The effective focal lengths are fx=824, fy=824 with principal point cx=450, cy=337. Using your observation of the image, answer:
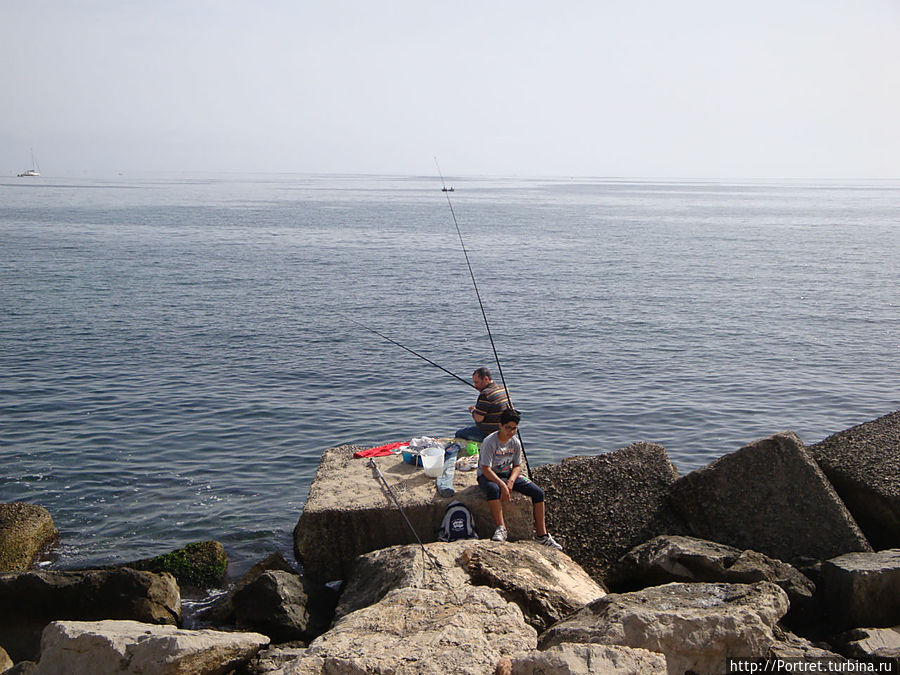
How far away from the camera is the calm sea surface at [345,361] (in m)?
11.2


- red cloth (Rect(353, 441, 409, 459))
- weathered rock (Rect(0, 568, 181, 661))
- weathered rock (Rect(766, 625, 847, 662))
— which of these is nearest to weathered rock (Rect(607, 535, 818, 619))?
weathered rock (Rect(766, 625, 847, 662))

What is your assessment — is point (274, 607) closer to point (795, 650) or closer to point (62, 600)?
point (62, 600)

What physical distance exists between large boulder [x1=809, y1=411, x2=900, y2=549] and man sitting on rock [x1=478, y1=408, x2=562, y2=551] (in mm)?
2952

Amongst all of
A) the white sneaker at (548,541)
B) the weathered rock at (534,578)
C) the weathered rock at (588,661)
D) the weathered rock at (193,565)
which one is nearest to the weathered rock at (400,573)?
the weathered rock at (534,578)

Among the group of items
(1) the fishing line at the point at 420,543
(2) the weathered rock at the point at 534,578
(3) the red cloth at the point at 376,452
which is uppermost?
(3) the red cloth at the point at 376,452

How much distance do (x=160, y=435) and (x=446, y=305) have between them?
12.7m

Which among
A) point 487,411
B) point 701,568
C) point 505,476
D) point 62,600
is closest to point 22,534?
point 62,600

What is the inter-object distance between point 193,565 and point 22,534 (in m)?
1.99

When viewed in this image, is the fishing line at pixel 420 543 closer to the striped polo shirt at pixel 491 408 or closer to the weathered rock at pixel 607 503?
the striped polo shirt at pixel 491 408

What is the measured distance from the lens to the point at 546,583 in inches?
244

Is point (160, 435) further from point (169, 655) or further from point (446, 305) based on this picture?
point (446, 305)

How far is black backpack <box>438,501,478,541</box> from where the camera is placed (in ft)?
23.5

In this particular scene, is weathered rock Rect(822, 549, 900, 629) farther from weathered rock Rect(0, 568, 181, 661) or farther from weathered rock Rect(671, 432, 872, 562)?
weathered rock Rect(0, 568, 181, 661)

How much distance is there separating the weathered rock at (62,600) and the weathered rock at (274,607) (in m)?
0.76
